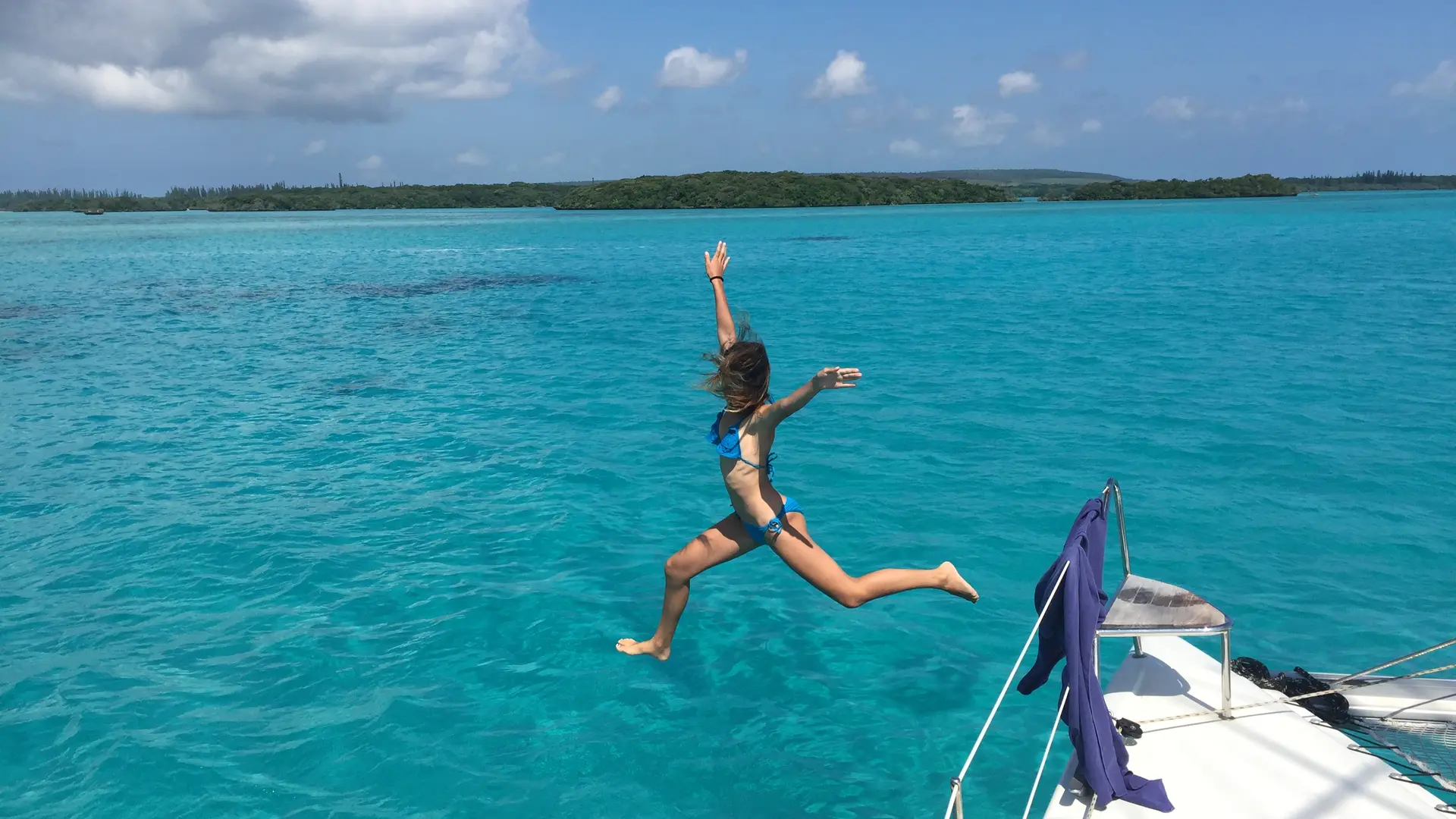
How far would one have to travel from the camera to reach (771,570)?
30.6 ft

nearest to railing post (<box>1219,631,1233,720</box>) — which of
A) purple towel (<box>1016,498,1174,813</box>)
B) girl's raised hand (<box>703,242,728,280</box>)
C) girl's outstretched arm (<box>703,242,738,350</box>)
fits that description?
purple towel (<box>1016,498,1174,813</box>)

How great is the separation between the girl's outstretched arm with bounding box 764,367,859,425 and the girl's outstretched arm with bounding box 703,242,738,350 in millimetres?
553

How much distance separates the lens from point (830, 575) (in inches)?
222

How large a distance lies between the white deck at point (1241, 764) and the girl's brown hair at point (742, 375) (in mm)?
2562

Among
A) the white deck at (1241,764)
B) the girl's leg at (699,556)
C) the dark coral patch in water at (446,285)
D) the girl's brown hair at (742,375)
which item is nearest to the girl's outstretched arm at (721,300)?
the girl's brown hair at (742,375)

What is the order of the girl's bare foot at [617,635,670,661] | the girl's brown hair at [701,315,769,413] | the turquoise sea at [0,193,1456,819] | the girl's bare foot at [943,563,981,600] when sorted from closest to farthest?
the girl's brown hair at [701,315,769,413] < the girl's bare foot at [943,563,981,600] < the turquoise sea at [0,193,1456,819] < the girl's bare foot at [617,635,670,661]

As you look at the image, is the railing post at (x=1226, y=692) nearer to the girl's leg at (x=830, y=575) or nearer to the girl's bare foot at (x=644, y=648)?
the girl's leg at (x=830, y=575)

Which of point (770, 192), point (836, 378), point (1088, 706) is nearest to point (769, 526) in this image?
point (836, 378)

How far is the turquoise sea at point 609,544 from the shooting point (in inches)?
242

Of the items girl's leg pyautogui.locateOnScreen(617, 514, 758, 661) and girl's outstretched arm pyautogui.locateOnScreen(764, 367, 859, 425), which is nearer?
girl's outstretched arm pyautogui.locateOnScreen(764, 367, 859, 425)

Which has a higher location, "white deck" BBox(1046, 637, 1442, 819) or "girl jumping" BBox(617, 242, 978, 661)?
"girl jumping" BBox(617, 242, 978, 661)

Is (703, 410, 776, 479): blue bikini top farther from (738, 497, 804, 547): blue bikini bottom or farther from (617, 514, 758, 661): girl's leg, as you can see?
(617, 514, 758, 661): girl's leg

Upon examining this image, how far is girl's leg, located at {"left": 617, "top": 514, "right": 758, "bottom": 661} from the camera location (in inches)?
230

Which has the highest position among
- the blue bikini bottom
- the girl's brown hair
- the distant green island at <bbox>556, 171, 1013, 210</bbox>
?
the distant green island at <bbox>556, 171, 1013, 210</bbox>
